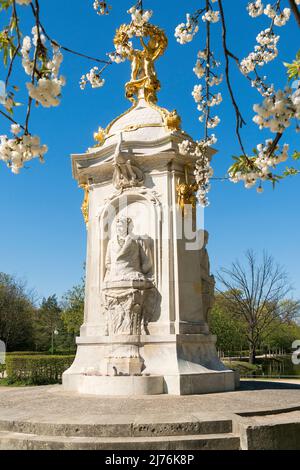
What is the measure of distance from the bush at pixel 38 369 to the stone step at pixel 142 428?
1182 cm

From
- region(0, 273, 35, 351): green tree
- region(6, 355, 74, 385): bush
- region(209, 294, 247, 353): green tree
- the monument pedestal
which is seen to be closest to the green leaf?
the monument pedestal

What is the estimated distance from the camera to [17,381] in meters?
17.4

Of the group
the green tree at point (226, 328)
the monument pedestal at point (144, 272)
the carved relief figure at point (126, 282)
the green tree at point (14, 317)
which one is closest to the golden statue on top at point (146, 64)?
the monument pedestal at point (144, 272)

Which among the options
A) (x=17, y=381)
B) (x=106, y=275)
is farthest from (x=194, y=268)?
(x=17, y=381)

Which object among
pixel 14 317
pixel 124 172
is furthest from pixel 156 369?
pixel 14 317

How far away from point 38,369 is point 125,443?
1279 cm

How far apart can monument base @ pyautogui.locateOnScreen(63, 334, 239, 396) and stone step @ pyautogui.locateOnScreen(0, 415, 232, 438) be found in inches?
102

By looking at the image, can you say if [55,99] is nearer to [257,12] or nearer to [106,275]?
[257,12]

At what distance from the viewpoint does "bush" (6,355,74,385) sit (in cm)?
1691

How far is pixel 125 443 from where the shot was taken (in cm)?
513

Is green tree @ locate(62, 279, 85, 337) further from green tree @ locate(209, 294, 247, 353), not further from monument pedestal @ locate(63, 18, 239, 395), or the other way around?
monument pedestal @ locate(63, 18, 239, 395)

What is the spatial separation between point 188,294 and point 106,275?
1728 millimetres

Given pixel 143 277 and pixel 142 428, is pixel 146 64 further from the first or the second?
pixel 142 428

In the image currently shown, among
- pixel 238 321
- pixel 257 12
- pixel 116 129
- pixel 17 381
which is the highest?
pixel 116 129
